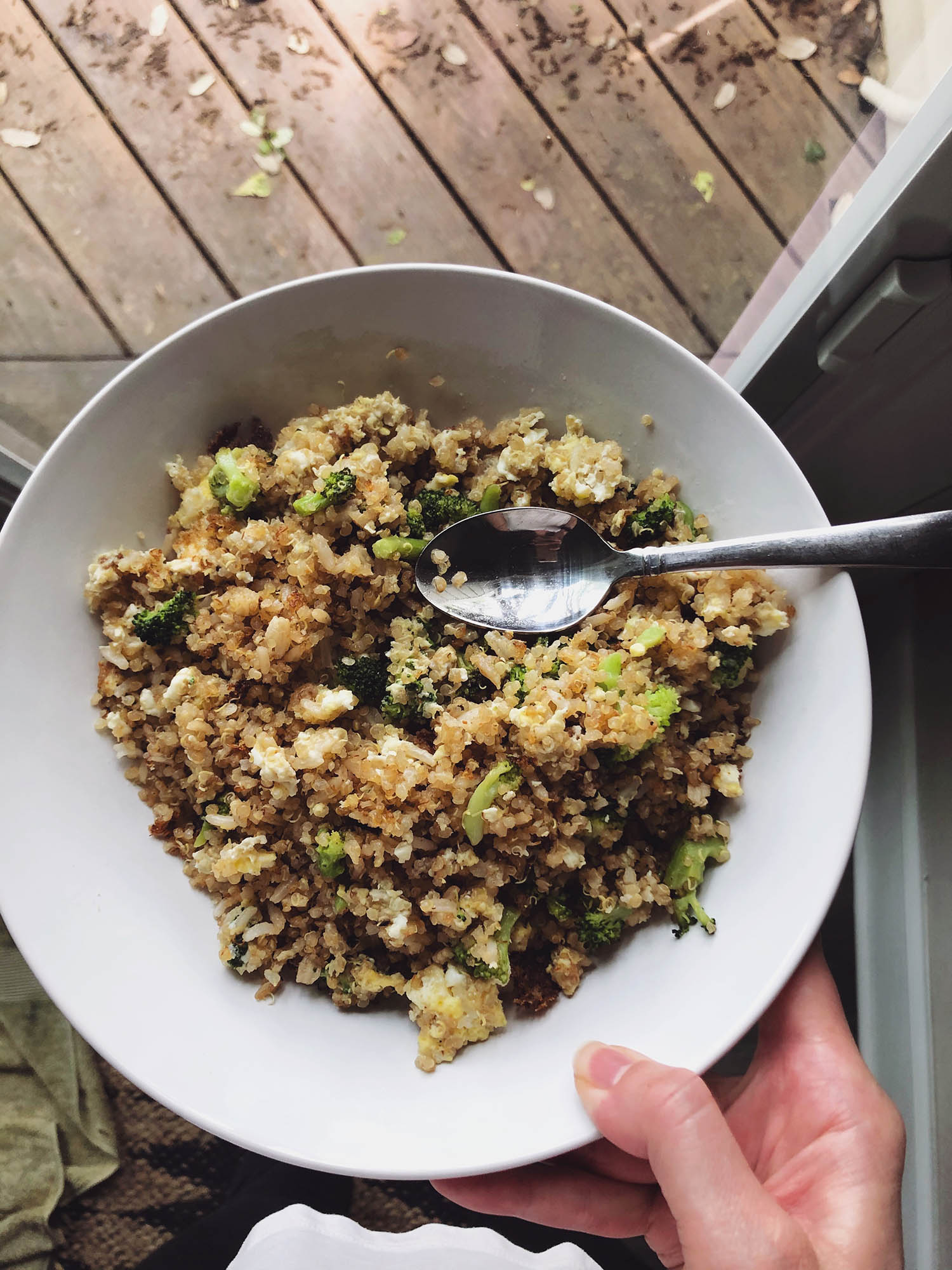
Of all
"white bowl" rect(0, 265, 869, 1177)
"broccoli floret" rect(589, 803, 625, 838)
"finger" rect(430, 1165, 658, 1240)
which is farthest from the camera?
"finger" rect(430, 1165, 658, 1240)

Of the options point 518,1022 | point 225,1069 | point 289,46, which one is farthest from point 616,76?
point 225,1069

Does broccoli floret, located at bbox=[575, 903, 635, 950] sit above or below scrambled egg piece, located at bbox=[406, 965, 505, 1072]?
below

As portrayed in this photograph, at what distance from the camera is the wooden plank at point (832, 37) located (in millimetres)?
1760

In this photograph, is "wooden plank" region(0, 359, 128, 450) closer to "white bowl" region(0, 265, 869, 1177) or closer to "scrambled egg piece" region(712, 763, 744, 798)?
"white bowl" region(0, 265, 869, 1177)

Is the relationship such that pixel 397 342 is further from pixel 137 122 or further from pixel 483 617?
pixel 137 122

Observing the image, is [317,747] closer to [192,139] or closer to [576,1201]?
[576,1201]

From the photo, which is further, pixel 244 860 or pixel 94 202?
pixel 94 202

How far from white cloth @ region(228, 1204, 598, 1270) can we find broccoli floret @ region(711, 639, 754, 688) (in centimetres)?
164

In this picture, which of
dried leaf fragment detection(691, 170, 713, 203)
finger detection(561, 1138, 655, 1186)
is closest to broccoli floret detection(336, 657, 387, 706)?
finger detection(561, 1138, 655, 1186)

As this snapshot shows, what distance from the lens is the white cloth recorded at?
6.93ft

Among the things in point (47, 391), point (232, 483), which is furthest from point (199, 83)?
point (232, 483)

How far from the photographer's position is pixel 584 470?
1509 millimetres

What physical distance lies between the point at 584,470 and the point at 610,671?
361 millimetres

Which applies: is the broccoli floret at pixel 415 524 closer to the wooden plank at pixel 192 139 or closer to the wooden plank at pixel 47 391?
the wooden plank at pixel 192 139
